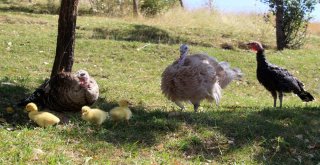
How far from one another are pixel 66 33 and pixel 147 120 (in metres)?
2.60

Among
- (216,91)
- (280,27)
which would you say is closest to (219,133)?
(216,91)

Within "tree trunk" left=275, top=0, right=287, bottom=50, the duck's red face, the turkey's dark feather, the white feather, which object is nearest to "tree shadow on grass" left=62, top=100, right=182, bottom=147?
the white feather

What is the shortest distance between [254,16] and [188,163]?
23.9 metres

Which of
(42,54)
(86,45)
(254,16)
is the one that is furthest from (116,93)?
(254,16)

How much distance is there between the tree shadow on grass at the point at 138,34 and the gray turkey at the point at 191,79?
9.64m

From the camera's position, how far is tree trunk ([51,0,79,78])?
336 inches

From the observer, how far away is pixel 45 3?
82.4 ft

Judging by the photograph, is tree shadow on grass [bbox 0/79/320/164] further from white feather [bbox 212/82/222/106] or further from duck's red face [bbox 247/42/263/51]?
duck's red face [bbox 247/42/263/51]

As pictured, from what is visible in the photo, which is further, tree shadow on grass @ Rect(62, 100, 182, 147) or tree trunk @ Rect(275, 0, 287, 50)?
tree trunk @ Rect(275, 0, 287, 50)

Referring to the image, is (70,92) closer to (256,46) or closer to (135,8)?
(256,46)

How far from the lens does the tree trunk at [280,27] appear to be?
66.2 ft

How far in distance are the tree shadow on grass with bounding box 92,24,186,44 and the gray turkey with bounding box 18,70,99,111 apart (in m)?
10.5

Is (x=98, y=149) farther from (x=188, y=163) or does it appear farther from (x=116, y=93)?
(x=116, y=93)

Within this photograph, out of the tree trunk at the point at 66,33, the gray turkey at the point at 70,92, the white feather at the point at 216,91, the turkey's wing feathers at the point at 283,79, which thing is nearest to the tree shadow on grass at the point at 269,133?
the white feather at the point at 216,91
